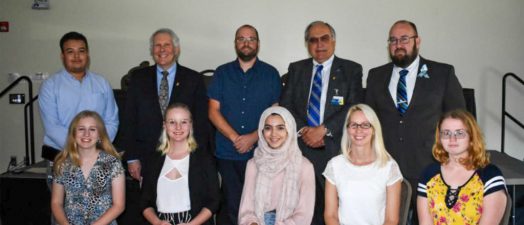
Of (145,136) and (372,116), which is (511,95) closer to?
(372,116)

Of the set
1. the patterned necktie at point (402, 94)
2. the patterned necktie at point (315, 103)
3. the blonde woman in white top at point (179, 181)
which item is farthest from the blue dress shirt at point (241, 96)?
the patterned necktie at point (402, 94)

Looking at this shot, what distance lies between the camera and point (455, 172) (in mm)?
2541

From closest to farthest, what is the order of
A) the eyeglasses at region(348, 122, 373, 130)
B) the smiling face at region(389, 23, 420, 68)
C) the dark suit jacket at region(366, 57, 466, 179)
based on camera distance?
the eyeglasses at region(348, 122, 373, 130), the dark suit jacket at region(366, 57, 466, 179), the smiling face at region(389, 23, 420, 68)

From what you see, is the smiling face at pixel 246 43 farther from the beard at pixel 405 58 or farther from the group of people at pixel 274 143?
the beard at pixel 405 58

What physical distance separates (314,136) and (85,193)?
154cm

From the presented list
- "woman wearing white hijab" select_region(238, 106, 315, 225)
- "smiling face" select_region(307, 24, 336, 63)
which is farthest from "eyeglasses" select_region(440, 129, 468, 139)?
"smiling face" select_region(307, 24, 336, 63)

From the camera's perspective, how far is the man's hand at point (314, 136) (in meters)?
3.39

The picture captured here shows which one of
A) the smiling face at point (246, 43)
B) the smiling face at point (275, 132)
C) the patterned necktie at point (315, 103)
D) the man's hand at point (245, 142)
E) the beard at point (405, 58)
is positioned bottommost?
the man's hand at point (245, 142)

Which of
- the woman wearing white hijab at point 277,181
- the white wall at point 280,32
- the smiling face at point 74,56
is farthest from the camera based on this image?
the white wall at point 280,32

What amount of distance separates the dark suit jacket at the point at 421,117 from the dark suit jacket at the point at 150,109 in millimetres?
1300

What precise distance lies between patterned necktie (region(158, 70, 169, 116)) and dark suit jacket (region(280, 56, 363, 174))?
84 cm

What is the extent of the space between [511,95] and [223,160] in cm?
465

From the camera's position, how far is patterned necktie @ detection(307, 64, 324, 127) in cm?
351

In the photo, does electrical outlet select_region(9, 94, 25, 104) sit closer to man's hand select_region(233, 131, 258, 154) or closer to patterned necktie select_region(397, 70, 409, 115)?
man's hand select_region(233, 131, 258, 154)
